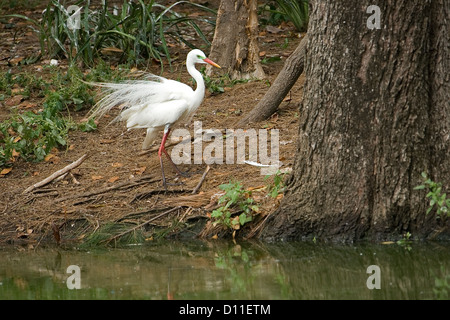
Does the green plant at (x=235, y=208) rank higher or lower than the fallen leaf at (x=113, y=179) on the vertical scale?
higher

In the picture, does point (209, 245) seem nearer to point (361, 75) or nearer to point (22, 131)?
point (361, 75)

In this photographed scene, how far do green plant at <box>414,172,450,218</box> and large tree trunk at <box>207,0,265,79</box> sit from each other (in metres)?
4.25

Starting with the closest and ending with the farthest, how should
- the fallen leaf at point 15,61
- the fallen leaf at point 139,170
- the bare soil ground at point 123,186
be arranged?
1. the bare soil ground at point 123,186
2. the fallen leaf at point 139,170
3. the fallen leaf at point 15,61

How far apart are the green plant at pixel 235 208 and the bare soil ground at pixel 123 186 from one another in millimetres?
125

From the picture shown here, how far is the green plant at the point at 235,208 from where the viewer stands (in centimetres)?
599

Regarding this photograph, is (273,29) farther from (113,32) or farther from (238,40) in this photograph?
(113,32)

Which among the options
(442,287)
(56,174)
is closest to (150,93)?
(56,174)

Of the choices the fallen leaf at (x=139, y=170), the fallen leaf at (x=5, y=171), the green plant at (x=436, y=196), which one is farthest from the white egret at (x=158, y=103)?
the green plant at (x=436, y=196)

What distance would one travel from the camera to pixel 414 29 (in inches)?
203

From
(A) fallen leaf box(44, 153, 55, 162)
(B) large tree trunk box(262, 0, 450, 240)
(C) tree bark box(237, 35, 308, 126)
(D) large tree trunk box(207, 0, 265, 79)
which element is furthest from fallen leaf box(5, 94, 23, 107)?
(B) large tree trunk box(262, 0, 450, 240)

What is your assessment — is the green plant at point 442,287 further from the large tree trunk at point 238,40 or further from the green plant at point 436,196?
the large tree trunk at point 238,40

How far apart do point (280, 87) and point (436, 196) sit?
2.77 meters

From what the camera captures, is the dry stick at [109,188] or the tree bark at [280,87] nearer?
the dry stick at [109,188]

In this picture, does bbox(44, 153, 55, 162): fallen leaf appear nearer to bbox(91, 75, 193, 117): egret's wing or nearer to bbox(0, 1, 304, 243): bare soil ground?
bbox(0, 1, 304, 243): bare soil ground
